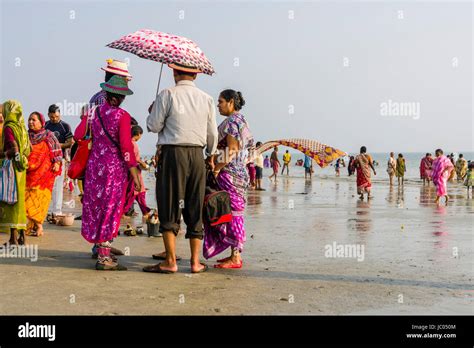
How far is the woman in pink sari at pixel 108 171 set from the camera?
19.9 ft

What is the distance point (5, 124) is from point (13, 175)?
2.17 ft

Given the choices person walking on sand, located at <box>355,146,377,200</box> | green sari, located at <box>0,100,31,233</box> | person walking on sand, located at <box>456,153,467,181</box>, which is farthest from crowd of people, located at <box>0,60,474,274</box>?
person walking on sand, located at <box>456,153,467,181</box>

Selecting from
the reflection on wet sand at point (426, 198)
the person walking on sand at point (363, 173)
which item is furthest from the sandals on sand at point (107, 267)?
the person walking on sand at point (363, 173)

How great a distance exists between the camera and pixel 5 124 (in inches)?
292

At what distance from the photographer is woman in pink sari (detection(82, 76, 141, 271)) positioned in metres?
6.07

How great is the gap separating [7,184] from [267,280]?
383cm

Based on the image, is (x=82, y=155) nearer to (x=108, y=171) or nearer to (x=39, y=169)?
(x=108, y=171)

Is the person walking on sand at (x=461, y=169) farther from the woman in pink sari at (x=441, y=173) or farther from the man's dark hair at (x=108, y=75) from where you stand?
the man's dark hair at (x=108, y=75)

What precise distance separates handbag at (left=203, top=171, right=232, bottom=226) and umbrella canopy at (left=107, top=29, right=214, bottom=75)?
1.28 meters

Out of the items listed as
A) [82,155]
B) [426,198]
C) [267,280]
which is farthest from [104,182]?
[426,198]

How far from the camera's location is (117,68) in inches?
250

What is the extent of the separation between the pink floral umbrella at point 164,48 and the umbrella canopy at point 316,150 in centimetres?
928
